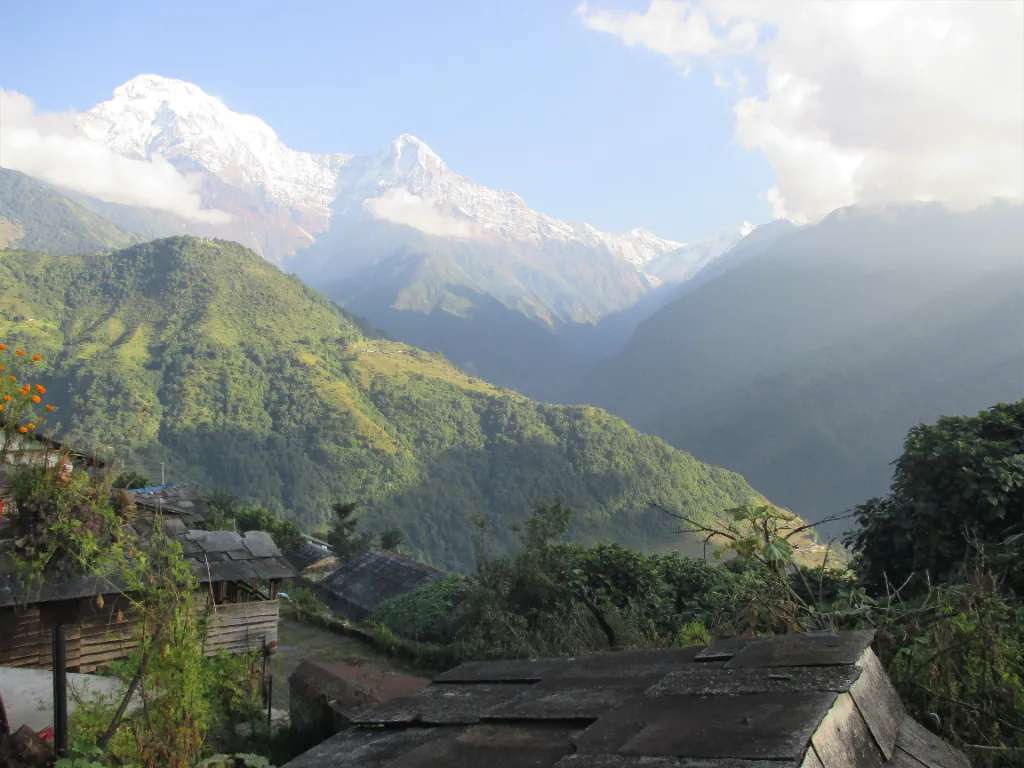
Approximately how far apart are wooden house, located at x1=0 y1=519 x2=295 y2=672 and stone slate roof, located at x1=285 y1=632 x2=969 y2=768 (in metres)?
6.66

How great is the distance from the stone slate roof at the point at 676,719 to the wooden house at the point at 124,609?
6.66 m

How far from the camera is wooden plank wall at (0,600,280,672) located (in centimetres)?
1023

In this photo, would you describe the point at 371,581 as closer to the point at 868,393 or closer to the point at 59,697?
the point at 59,697

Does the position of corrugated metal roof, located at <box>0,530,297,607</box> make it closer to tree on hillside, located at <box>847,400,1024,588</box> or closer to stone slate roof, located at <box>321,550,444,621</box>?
tree on hillside, located at <box>847,400,1024,588</box>

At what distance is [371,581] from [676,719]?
25.5m

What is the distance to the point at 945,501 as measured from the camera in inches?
384

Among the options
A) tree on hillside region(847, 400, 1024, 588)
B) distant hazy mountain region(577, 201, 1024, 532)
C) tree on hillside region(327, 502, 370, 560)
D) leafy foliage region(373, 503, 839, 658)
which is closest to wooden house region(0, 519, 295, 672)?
leafy foliage region(373, 503, 839, 658)

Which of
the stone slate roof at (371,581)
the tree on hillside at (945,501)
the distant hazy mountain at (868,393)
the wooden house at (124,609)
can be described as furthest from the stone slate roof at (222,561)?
the distant hazy mountain at (868,393)

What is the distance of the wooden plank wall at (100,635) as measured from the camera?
10227 mm

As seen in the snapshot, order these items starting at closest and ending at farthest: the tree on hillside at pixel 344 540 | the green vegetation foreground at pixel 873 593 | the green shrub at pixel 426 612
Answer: the green vegetation foreground at pixel 873 593 → the green shrub at pixel 426 612 → the tree on hillside at pixel 344 540

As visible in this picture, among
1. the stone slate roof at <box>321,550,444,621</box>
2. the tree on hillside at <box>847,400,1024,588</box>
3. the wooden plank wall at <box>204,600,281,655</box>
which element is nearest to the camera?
the tree on hillside at <box>847,400,1024,588</box>

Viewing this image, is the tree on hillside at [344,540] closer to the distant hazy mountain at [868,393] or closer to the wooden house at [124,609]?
the wooden house at [124,609]

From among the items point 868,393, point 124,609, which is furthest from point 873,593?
point 868,393

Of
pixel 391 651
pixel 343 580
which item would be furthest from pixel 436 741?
pixel 343 580
